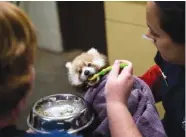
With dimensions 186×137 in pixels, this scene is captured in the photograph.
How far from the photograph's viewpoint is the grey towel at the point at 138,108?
0.94 m

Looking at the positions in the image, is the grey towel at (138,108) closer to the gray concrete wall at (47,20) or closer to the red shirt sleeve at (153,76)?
the red shirt sleeve at (153,76)

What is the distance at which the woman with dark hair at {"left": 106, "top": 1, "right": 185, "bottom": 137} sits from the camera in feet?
2.79

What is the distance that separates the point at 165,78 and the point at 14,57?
0.46 meters

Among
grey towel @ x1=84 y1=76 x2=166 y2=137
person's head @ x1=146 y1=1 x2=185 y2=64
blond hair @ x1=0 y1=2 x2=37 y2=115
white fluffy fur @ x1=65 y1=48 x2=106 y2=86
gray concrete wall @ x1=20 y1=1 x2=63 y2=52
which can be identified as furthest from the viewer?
gray concrete wall @ x1=20 y1=1 x2=63 y2=52

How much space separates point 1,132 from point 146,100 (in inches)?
14.4

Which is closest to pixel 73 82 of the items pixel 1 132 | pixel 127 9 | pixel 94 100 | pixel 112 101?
pixel 94 100

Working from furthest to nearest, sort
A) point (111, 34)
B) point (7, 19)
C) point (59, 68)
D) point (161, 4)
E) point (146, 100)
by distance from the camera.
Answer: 1. point (59, 68)
2. point (111, 34)
3. point (146, 100)
4. point (161, 4)
5. point (7, 19)

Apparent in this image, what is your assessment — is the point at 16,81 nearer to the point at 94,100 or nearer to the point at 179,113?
the point at 94,100

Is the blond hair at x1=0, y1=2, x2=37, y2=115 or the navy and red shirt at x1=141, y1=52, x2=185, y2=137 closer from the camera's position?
the blond hair at x1=0, y1=2, x2=37, y2=115

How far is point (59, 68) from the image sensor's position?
8.61 ft

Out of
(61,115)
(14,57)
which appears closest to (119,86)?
(61,115)

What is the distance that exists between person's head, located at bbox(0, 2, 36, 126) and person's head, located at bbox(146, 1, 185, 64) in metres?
0.28

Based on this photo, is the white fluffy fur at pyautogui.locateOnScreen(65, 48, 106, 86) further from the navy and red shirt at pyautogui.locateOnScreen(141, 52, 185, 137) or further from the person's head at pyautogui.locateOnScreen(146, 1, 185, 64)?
the person's head at pyautogui.locateOnScreen(146, 1, 185, 64)

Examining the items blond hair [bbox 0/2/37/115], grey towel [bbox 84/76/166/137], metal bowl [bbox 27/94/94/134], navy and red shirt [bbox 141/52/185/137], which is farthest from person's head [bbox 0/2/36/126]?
navy and red shirt [bbox 141/52/185/137]
